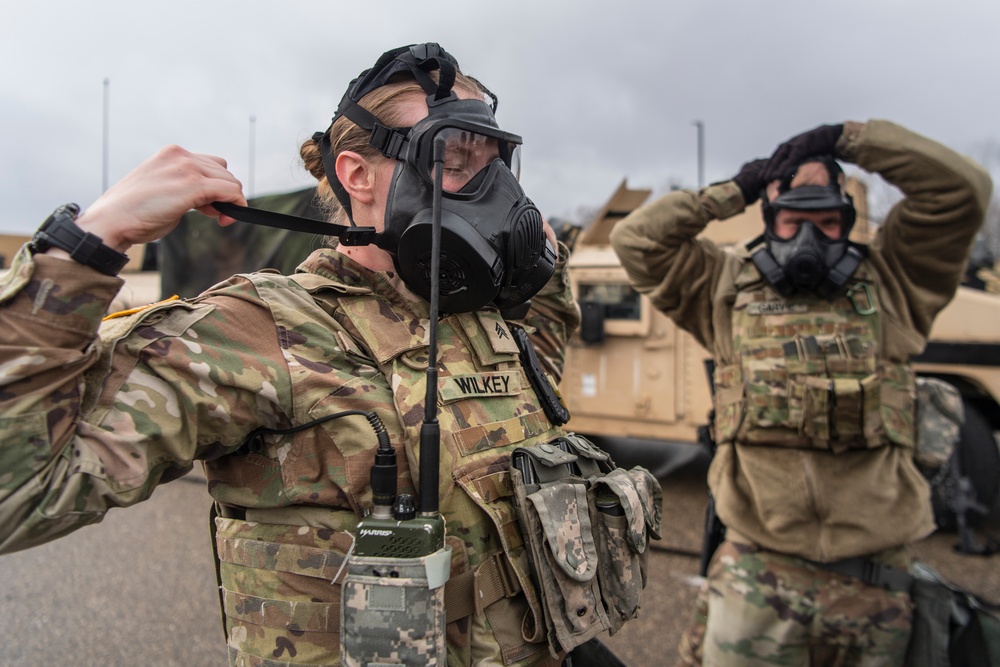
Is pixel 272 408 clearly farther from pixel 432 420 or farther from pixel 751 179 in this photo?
pixel 751 179

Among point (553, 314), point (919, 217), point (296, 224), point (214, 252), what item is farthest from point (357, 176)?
point (214, 252)

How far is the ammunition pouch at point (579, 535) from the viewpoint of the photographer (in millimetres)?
1413

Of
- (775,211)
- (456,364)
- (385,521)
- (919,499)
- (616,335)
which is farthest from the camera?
(616,335)

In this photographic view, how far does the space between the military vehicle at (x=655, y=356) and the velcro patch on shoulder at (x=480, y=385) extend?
14.2 ft

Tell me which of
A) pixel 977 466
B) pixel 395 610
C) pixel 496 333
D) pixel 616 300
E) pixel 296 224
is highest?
pixel 616 300

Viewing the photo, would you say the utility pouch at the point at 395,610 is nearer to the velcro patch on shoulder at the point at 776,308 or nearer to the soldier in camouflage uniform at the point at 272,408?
the soldier in camouflage uniform at the point at 272,408

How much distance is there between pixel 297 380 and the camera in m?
1.31

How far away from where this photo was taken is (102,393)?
1138mm

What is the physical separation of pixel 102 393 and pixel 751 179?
107 inches

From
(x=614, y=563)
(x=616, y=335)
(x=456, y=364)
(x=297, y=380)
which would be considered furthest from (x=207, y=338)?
(x=616, y=335)

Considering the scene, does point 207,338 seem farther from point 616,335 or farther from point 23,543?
point 616,335

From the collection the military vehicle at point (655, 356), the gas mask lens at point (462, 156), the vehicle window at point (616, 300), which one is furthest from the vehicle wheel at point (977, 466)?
the gas mask lens at point (462, 156)

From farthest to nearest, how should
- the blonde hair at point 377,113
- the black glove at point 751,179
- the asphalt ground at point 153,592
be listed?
the asphalt ground at point 153,592 < the black glove at point 751,179 < the blonde hair at point 377,113

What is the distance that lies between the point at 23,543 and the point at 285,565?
44 cm
